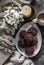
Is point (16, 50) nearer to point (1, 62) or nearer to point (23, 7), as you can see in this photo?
point (1, 62)

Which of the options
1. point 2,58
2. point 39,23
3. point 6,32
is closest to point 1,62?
point 2,58

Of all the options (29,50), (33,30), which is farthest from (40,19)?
(29,50)

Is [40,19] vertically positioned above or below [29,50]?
above

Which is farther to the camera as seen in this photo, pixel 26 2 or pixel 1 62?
pixel 26 2

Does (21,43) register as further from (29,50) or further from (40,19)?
(40,19)

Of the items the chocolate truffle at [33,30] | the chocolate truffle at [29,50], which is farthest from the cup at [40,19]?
the chocolate truffle at [29,50]

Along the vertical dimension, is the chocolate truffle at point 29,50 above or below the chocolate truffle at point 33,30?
below

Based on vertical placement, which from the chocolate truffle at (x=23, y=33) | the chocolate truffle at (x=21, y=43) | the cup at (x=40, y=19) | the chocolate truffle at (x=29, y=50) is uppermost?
the cup at (x=40, y=19)

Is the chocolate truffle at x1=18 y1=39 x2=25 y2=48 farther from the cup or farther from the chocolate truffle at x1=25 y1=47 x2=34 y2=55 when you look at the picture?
the cup

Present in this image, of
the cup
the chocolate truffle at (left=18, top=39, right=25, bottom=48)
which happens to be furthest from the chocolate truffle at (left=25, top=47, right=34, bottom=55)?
the cup

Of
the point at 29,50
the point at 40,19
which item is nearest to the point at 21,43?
the point at 29,50

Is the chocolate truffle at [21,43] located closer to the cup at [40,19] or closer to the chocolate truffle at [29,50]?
the chocolate truffle at [29,50]
